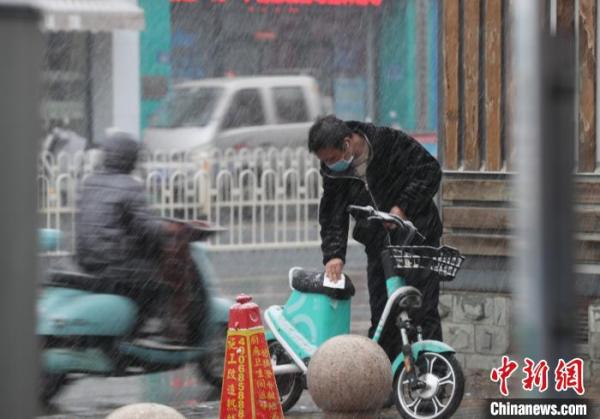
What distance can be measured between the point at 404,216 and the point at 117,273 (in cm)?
175

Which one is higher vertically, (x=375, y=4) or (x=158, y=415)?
(x=375, y=4)

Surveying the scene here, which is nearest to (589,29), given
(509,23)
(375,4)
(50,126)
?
(509,23)

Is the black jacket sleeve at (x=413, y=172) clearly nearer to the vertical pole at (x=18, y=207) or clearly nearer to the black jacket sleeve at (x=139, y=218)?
the black jacket sleeve at (x=139, y=218)

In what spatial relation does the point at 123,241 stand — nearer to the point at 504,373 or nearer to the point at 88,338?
the point at 88,338

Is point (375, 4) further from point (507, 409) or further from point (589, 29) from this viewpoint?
point (507, 409)

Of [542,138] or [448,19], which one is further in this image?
[448,19]

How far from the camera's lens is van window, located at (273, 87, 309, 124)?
24.8 metres

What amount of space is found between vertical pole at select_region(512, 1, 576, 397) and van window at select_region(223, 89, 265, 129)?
21.6 meters

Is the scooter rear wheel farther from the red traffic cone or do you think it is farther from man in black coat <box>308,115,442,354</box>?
the red traffic cone

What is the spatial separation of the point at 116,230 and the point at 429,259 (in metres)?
1.97

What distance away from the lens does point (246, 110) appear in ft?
81.2

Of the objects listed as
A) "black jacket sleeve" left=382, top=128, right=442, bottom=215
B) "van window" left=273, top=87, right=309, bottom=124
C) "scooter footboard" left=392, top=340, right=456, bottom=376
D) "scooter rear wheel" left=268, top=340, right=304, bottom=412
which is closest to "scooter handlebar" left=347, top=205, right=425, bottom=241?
"black jacket sleeve" left=382, top=128, right=442, bottom=215

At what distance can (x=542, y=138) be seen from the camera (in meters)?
2.74

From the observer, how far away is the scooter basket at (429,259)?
26.1 ft
